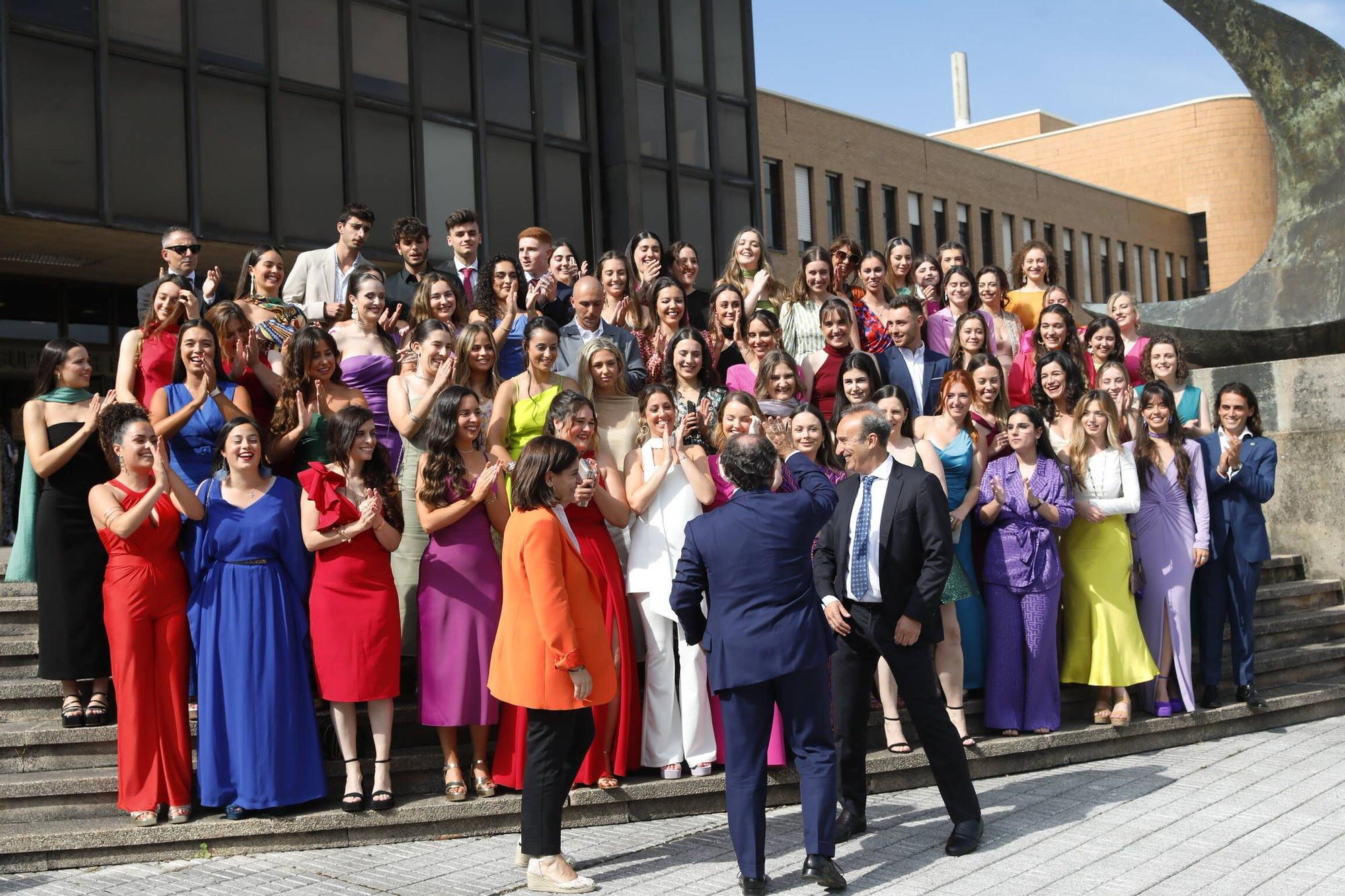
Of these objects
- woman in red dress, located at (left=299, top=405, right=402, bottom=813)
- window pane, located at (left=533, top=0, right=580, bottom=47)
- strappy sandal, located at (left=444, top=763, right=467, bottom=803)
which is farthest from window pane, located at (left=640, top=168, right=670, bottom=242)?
strappy sandal, located at (left=444, top=763, right=467, bottom=803)

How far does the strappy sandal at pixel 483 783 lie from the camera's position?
650 centimetres

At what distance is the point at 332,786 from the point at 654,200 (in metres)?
17.0

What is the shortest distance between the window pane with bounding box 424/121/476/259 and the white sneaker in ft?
48.5

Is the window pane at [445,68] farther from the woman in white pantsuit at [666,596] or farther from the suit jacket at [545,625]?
the suit jacket at [545,625]

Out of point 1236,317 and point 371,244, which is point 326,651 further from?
point 371,244

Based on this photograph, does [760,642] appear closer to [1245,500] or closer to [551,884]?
[551,884]

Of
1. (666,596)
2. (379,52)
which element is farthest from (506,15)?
(666,596)

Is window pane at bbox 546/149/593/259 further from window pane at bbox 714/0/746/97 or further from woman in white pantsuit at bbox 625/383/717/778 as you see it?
woman in white pantsuit at bbox 625/383/717/778

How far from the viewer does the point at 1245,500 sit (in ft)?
28.9

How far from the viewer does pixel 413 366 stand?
24.8 feet

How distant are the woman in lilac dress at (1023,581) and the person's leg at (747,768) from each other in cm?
268

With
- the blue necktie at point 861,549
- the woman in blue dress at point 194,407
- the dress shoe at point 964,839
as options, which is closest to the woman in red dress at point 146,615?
the woman in blue dress at point 194,407

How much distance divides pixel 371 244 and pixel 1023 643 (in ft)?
42.6

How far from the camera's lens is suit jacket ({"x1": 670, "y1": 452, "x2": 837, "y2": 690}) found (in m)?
5.39
